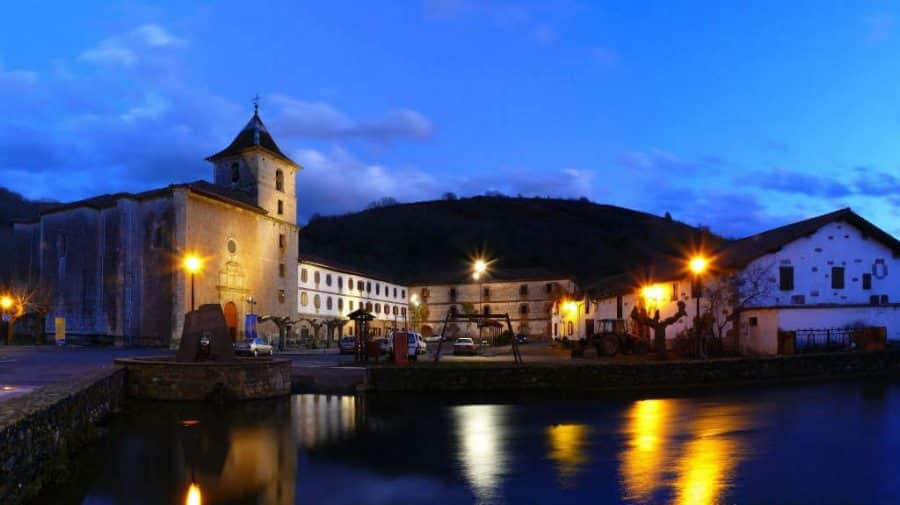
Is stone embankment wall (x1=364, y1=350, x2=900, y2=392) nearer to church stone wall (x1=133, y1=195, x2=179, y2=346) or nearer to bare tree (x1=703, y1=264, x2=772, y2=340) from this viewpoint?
bare tree (x1=703, y1=264, x2=772, y2=340)

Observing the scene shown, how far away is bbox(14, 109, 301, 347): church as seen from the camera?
160ft

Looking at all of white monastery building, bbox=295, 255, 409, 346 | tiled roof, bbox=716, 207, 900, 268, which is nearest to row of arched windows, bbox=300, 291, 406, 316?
white monastery building, bbox=295, 255, 409, 346

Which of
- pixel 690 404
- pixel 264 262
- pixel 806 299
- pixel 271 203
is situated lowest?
pixel 690 404

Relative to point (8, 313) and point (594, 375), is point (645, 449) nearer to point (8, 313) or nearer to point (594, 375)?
point (594, 375)

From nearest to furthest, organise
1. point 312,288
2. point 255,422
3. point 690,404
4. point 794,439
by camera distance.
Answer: point 794,439
point 255,422
point 690,404
point 312,288

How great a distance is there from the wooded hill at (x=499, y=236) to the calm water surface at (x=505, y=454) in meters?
114

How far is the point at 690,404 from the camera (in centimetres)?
2031

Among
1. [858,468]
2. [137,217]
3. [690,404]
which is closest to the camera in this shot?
[858,468]

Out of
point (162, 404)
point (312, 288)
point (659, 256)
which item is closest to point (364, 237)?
point (659, 256)

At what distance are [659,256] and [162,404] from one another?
466ft

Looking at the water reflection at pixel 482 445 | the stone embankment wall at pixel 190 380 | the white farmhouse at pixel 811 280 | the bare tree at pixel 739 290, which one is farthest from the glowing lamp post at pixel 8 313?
the bare tree at pixel 739 290

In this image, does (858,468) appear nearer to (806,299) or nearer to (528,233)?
(806,299)

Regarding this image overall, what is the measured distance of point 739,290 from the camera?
37.5m

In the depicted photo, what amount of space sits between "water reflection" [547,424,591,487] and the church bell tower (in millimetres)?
48495
